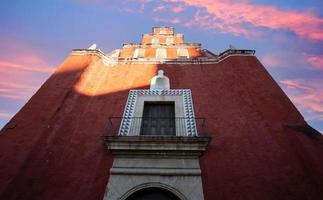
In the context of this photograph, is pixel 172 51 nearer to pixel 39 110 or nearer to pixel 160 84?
pixel 160 84

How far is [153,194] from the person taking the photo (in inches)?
214

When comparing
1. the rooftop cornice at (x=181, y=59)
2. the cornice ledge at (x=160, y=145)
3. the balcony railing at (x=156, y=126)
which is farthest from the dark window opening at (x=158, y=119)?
the rooftop cornice at (x=181, y=59)

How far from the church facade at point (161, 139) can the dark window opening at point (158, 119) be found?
0.03 meters

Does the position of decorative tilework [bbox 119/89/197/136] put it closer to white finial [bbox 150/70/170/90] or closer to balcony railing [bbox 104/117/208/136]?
balcony railing [bbox 104/117/208/136]

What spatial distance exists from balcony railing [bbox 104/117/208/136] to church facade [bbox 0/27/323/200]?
26mm

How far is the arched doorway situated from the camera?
210 inches

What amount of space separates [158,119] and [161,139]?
1.29 m

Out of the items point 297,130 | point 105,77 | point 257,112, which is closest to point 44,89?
point 105,77

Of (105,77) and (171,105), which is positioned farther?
(105,77)

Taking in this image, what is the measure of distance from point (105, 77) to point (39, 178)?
13.9 ft

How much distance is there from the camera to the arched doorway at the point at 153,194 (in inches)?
210

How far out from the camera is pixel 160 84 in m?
8.32

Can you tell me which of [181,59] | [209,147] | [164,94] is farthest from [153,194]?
[181,59]

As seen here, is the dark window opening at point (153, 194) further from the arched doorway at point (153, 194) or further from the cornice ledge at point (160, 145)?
the cornice ledge at point (160, 145)
